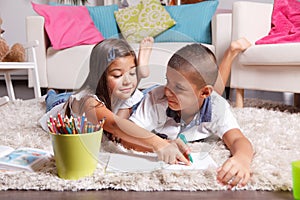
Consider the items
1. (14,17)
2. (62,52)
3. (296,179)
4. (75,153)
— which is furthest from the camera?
(14,17)

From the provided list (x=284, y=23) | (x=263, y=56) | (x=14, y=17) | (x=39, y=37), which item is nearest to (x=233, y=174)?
(x=263, y=56)

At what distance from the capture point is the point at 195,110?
877mm

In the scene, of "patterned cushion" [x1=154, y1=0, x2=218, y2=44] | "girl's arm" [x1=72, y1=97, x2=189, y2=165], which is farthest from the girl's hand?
"patterned cushion" [x1=154, y1=0, x2=218, y2=44]

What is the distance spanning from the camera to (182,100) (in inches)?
32.6

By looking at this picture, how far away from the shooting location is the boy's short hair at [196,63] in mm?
805

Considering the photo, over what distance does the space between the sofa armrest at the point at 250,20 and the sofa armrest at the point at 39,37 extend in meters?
1.20

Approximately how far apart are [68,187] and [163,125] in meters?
0.31

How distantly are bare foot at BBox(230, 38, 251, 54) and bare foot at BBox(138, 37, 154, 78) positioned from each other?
1023 millimetres

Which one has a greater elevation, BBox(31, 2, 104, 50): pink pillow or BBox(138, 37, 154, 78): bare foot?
BBox(138, 37, 154, 78): bare foot

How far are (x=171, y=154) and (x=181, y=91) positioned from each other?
5.8 inches

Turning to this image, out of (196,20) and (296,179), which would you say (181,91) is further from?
(196,20)

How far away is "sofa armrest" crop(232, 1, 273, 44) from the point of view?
1.89 m

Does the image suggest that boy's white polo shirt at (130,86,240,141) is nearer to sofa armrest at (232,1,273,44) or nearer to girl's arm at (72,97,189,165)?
girl's arm at (72,97,189,165)

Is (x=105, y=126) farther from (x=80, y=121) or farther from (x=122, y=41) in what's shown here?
(x=122, y=41)
